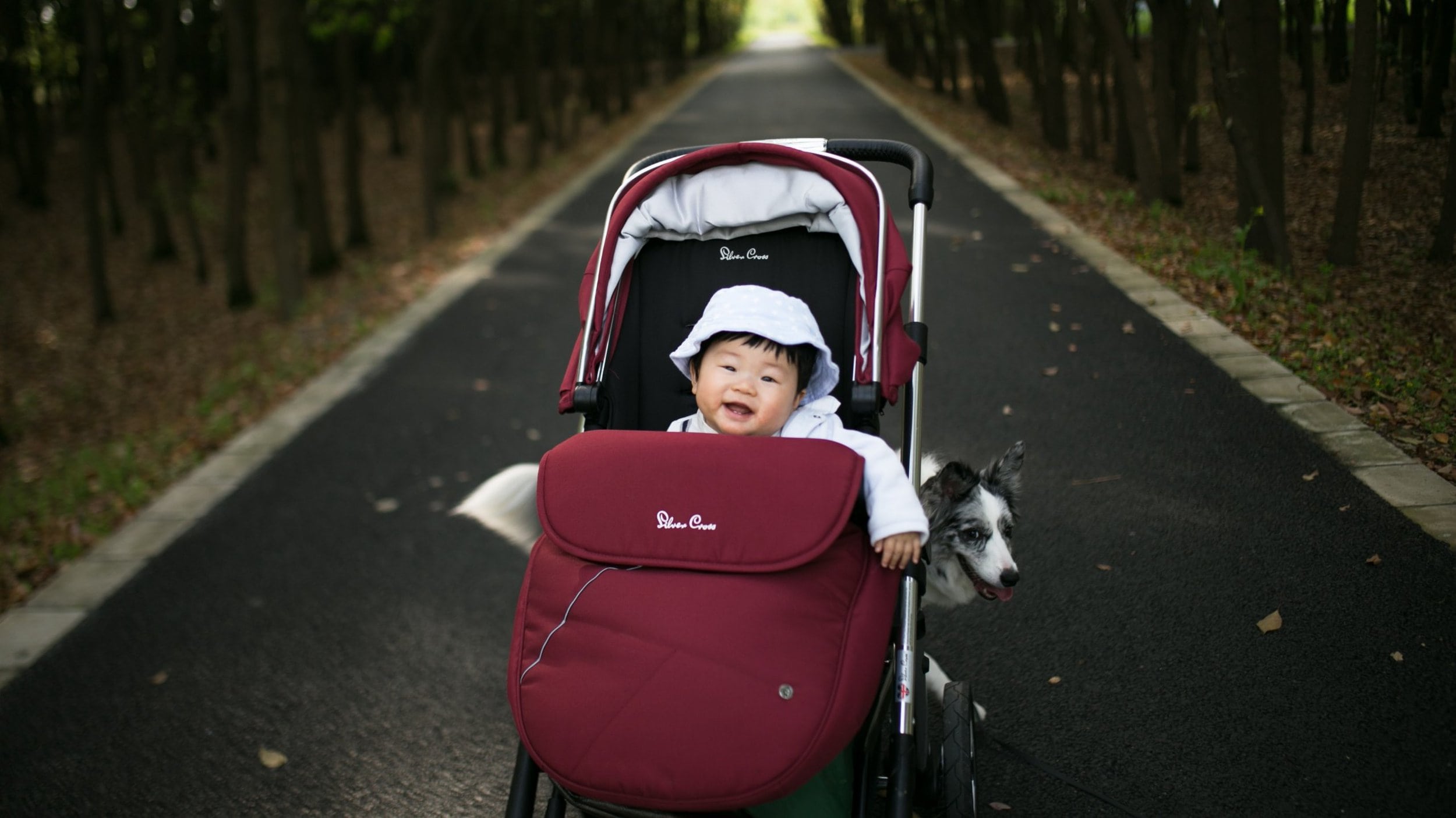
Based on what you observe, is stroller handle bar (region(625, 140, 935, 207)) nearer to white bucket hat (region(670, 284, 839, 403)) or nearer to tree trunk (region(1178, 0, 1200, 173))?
white bucket hat (region(670, 284, 839, 403))

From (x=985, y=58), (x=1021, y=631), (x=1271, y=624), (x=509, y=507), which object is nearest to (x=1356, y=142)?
(x=1271, y=624)

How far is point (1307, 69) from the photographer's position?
7285 mm

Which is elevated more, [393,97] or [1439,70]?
[393,97]

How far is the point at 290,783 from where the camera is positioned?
3.18m

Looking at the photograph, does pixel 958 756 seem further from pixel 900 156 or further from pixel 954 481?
pixel 900 156

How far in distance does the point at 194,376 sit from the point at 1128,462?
9771 mm

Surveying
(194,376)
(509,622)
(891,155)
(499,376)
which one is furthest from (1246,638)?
(194,376)

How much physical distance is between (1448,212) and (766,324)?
14.5 feet

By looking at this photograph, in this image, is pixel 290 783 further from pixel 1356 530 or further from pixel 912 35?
pixel 912 35

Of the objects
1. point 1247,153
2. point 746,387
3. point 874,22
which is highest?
point 874,22

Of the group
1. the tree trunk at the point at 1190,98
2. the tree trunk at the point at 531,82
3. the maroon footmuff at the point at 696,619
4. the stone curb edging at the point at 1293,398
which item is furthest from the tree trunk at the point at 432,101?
the maroon footmuff at the point at 696,619

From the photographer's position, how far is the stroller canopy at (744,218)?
107 inches

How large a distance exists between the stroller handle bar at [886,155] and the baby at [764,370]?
0.61 meters

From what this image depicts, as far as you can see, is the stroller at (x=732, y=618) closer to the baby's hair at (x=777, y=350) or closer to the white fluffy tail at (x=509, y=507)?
the baby's hair at (x=777, y=350)
